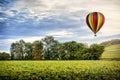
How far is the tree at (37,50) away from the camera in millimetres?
13109

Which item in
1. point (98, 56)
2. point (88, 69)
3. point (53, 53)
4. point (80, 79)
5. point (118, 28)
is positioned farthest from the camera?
point (98, 56)

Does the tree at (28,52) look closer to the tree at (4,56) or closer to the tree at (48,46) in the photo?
the tree at (48,46)

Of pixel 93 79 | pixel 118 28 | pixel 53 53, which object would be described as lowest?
pixel 93 79

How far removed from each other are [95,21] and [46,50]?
9.38 feet

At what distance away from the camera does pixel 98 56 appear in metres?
18.3

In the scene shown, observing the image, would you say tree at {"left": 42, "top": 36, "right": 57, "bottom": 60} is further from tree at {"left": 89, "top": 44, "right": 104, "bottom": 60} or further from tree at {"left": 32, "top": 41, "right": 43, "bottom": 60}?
tree at {"left": 89, "top": 44, "right": 104, "bottom": 60}

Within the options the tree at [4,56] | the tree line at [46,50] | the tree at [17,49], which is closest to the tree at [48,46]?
the tree line at [46,50]

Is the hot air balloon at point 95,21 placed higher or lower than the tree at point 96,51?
higher

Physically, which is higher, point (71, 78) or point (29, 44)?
point (29, 44)

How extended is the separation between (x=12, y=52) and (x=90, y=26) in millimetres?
3611

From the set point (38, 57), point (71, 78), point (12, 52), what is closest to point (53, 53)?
point (38, 57)

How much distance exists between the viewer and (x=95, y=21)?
38.5ft

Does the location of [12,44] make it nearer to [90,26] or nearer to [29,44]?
[29,44]

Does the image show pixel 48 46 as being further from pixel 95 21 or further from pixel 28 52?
pixel 95 21
